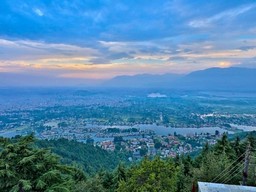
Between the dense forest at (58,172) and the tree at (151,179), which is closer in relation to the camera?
the dense forest at (58,172)

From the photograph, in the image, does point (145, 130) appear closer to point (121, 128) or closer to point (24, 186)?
point (121, 128)

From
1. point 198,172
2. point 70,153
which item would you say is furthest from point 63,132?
point 198,172

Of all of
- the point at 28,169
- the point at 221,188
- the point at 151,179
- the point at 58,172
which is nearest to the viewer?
the point at 58,172

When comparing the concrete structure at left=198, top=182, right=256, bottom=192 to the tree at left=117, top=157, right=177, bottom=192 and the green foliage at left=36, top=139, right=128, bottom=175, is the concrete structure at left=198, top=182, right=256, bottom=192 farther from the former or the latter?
the green foliage at left=36, top=139, right=128, bottom=175

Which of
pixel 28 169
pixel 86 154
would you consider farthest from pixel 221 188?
pixel 86 154

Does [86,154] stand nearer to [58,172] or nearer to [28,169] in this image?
[28,169]

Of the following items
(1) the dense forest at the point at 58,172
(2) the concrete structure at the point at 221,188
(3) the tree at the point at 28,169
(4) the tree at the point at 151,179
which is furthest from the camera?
(2) the concrete structure at the point at 221,188

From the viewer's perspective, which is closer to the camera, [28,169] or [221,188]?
[28,169]

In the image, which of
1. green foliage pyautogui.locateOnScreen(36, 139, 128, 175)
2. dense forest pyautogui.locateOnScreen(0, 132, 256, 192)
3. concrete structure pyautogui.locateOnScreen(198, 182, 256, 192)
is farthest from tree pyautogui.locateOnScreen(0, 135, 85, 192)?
green foliage pyautogui.locateOnScreen(36, 139, 128, 175)

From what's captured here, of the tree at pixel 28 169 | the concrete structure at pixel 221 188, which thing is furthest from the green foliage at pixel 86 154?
the tree at pixel 28 169

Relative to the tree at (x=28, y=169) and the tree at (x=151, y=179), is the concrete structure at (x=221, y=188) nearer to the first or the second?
the tree at (x=151, y=179)

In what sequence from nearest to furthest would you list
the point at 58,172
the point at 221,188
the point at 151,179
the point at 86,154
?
the point at 58,172 → the point at 151,179 → the point at 221,188 → the point at 86,154
